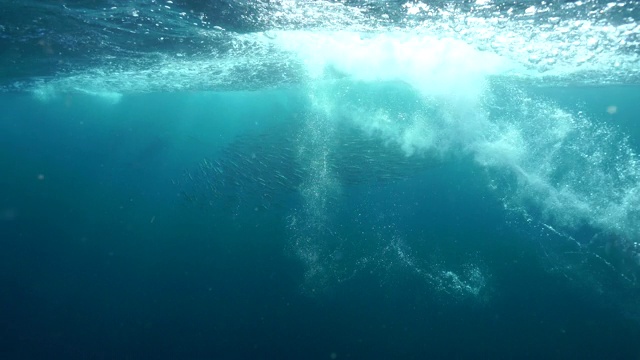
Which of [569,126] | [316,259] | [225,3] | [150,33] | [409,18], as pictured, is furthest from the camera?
[569,126]

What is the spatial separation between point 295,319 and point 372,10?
1659 centimetres

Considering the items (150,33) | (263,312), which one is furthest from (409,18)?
(263,312)

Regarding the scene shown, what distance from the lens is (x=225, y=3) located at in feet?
30.4

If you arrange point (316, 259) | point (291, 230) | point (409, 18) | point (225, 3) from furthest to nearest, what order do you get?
point (291, 230) → point (316, 259) → point (409, 18) → point (225, 3)

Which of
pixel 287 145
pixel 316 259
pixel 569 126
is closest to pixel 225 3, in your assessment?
pixel 287 145

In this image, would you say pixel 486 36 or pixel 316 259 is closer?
pixel 486 36

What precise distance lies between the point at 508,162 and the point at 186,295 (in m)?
22.4

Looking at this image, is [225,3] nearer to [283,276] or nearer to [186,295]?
[283,276]

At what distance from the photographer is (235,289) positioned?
27.0 meters

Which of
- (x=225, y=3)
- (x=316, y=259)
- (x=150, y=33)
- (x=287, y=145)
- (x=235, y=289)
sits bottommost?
(x=235, y=289)

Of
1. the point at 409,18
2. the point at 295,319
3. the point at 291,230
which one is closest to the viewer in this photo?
the point at 409,18

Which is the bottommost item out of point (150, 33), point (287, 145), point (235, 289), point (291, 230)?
point (235, 289)

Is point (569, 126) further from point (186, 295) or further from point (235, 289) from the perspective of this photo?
point (186, 295)

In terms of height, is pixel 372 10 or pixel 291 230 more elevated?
pixel 372 10
